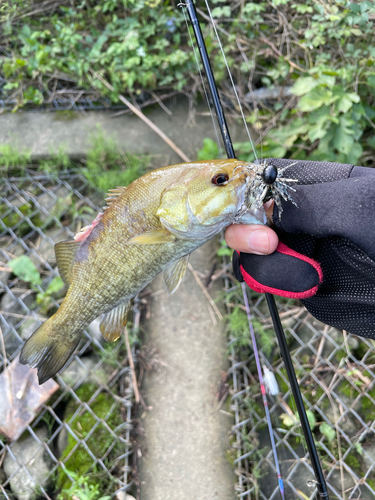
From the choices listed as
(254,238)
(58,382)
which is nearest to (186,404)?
A: (58,382)

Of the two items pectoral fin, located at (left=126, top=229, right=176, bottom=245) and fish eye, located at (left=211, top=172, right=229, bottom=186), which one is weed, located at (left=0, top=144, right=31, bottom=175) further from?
fish eye, located at (left=211, top=172, right=229, bottom=186)

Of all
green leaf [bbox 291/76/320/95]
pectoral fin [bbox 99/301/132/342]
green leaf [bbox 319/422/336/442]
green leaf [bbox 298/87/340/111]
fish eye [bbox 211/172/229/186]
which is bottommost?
green leaf [bbox 319/422/336/442]

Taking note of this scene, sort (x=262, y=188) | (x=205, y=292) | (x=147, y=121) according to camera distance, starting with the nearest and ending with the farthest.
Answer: (x=262, y=188), (x=205, y=292), (x=147, y=121)

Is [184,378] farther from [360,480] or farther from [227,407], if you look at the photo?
[360,480]

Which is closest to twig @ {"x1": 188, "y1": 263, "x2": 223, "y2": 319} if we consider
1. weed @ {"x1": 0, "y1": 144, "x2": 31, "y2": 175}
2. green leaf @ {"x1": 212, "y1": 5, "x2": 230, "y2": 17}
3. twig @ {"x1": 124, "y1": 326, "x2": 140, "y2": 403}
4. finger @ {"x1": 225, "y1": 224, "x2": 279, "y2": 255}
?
twig @ {"x1": 124, "y1": 326, "x2": 140, "y2": 403}

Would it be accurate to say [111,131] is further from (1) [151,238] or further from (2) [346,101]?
(1) [151,238]

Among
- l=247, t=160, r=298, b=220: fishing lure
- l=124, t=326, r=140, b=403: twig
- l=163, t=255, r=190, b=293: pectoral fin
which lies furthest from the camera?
l=124, t=326, r=140, b=403: twig

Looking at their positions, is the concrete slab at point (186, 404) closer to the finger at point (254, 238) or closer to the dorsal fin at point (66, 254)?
the dorsal fin at point (66, 254)
